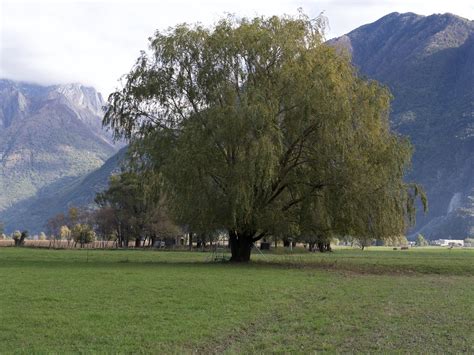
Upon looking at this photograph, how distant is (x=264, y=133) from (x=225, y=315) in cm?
2016

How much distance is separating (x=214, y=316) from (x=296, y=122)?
22.7 meters

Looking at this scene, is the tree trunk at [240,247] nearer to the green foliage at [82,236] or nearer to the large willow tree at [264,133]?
the large willow tree at [264,133]

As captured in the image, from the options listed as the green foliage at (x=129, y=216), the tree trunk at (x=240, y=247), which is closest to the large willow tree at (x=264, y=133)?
the tree trunk at (x=240, y=247)

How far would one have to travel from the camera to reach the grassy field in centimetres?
1251

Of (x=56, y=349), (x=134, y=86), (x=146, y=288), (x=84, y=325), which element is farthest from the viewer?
(x=134, y=86)

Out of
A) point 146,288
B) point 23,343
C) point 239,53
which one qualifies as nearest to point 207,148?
point 239,53

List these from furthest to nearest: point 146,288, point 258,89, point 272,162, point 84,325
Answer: point 258,89 → point 272,162 → point 146,288 → point 84,325

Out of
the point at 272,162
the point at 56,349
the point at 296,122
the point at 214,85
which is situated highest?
the point at 214,85

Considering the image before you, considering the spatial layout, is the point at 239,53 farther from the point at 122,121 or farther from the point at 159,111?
the point at 122,121

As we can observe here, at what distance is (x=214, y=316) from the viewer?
15.9 metres

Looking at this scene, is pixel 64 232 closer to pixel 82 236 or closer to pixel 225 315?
pixel 82 236

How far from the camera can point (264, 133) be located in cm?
3519

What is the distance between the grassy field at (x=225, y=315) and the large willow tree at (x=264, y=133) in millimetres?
9497

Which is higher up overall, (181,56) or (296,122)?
(181,56)
